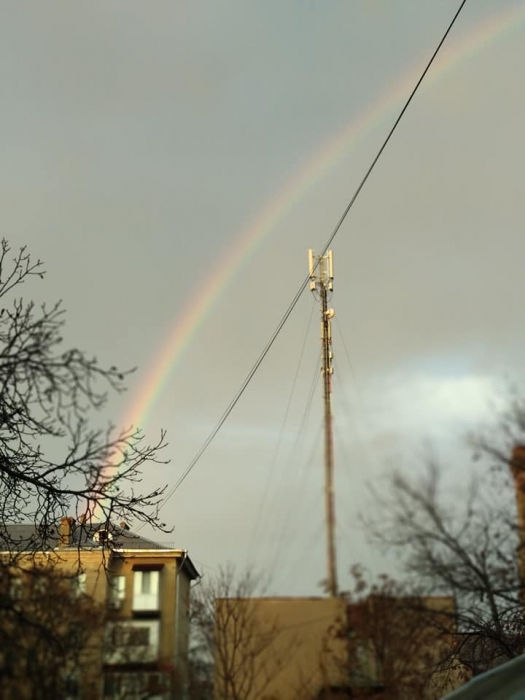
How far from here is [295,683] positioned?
4.02 meters

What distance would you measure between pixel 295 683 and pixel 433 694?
2064 millimetres

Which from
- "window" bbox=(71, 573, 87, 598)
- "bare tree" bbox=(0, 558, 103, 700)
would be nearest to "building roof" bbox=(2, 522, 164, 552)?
"window" bbox=(71, 573, 87, 598)

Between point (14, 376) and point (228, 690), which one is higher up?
point (14, 376)

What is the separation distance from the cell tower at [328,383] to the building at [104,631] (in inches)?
34.5

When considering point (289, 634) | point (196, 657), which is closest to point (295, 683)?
point (289, 634)

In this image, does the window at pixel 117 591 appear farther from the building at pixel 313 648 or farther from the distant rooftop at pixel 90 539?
the distant rooftop at pixel 90 539

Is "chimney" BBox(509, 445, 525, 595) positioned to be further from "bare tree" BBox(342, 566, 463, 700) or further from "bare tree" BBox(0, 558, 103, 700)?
"bare tree" BBox(0, 558, 103, 700)

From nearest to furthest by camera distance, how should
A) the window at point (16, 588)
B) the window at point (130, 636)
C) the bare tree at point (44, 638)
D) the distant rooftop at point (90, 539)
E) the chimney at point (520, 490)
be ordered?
the bare tree at point (44, 638) < the window at point (130, 636) < the window at point (16, 588) < the distant rooftop at point (90, 539) < the chimney at point (520, 490)

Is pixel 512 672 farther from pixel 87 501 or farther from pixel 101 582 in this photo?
pixel 87 501

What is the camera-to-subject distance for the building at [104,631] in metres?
3.90

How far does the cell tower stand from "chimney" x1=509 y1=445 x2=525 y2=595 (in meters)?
8.94

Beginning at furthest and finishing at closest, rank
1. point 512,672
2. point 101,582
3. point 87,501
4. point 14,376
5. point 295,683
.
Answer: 1. point 87,501
2. point 14,376
3. point 101,582
4. point 512,672
5. point 295,683

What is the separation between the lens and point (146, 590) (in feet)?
14.5

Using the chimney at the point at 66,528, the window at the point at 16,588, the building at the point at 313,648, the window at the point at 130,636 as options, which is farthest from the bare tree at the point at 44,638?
the chimney at the point at 66,528
